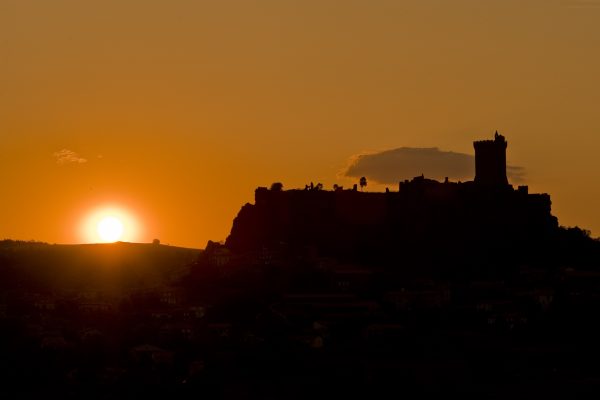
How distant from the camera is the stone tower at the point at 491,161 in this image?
475 feet

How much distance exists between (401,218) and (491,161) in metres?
10.2

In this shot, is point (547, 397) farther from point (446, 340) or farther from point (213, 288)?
point (213, 288)

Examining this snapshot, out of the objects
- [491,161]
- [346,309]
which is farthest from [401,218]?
[346,309]

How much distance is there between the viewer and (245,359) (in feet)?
372

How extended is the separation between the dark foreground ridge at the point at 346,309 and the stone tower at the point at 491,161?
0.14 m

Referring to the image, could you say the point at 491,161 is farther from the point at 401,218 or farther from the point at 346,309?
the point at 346,309

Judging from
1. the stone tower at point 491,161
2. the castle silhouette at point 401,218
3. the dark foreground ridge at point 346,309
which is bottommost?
the dark foreground ridge at point 346,309

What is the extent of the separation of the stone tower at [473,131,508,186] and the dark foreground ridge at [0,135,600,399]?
0.14m

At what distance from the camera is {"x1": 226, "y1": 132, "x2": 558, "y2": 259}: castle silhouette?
454 ft

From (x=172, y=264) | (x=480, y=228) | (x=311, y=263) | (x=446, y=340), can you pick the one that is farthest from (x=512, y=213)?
(x=172, y=264)

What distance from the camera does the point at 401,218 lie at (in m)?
139

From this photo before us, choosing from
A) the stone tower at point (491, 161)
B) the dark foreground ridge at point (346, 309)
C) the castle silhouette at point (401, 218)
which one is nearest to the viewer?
the dark foreground ridge at point (346, 309)

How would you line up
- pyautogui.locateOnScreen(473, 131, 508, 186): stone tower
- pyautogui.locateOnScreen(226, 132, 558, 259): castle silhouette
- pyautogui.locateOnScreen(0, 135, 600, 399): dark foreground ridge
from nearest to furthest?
pyautogui.locateOnScreen(0, 135, 600, 399): dark foreground ridge, pyautogui.locateOnScreen(226, 132, 558, 259): castle silhouette, pyautogui.locateOnScreen(473, 131, 508, 186): stone tower

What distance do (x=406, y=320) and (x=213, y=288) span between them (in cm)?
1544
